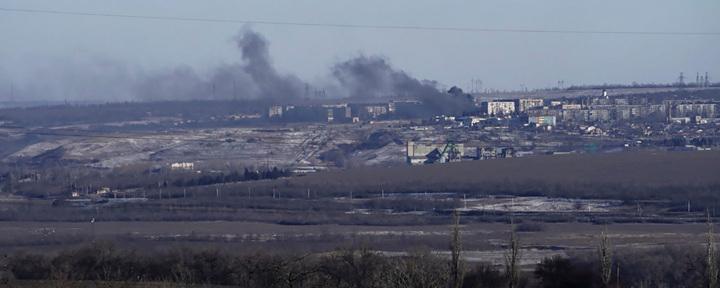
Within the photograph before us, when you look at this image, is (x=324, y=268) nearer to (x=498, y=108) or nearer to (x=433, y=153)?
(x=433, y=153)

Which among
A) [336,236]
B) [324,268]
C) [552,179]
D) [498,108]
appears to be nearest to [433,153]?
[552,179]

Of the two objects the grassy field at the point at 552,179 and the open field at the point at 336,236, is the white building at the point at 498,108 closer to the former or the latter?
the grassy field at the point at 552,179

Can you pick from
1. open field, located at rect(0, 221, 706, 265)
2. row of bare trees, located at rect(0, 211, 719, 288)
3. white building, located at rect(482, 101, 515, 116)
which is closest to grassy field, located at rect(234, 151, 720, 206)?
open field, located at rect(0, 221, 706, 265)

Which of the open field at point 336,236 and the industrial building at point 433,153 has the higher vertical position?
the industrial building at point 433,153

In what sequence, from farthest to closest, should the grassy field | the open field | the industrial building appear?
the industrial building
the grassy field
the open field

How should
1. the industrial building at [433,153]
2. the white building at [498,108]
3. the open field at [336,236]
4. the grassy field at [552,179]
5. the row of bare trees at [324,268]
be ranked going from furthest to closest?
the white building at [498,108], the industrial building at [433,153], the grassy field at [552,179], the open field at [336,236], the row of bare trees at [324,268]

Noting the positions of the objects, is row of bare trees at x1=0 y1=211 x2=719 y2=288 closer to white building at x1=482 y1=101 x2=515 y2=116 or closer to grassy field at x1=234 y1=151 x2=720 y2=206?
grassy field at x1=234 y1=151 x2=720 y2=206

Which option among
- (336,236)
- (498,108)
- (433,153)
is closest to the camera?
(336,236)

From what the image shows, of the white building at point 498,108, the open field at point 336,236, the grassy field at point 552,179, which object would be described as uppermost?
the white building at point 498,108

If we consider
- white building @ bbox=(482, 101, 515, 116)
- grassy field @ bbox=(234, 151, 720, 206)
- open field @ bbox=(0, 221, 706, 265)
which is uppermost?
white building @ bbox=(482, 101, 515, 116)

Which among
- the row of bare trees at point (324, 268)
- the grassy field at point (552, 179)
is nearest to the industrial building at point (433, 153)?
the grassy field at point (552, 179)

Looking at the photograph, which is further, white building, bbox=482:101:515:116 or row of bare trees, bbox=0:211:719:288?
white building, bbox=482:101:515:116
